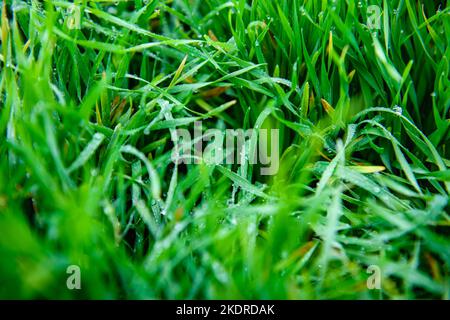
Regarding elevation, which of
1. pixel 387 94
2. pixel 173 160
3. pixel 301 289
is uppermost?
pixel 387 94

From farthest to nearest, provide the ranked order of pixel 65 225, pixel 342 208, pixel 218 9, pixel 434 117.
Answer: pixel 218 9 < pixel 434 117 < pixel 342 208 < pixel 65 225

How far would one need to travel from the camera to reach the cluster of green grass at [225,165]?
914 millimetres

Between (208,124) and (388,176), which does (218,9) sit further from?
(388,176)

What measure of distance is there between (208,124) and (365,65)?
1.24ft

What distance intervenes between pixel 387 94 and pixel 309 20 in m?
0.24

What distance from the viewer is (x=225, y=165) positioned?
46.1 inches

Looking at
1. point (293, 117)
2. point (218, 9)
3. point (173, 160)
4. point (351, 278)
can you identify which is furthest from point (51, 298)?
point (218, 9)

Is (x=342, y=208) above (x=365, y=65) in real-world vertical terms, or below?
below

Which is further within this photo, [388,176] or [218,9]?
[218,9]

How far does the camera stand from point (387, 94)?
1234 millimetres

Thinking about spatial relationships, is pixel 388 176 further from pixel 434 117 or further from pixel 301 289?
pixel 301 289

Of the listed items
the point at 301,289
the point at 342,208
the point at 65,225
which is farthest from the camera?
the point at 342,208

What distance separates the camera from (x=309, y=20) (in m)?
1.22

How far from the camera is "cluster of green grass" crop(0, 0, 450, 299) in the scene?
36.0 inches
